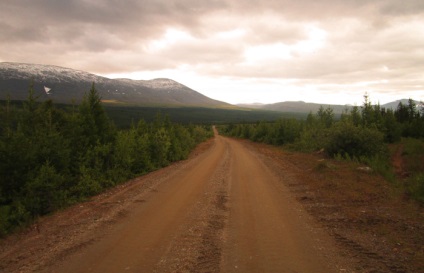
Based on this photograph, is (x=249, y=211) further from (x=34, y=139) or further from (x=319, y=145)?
(x=319, y=145)

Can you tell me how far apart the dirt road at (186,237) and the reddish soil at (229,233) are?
0.02 metres

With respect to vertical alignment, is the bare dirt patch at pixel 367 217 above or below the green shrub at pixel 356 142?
below

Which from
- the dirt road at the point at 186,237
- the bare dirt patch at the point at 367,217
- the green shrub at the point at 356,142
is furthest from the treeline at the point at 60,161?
the green shrub at the point at 356,142

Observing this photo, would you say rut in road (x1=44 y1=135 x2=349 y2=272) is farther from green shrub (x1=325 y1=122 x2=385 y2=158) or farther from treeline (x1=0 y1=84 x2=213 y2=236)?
green shrub (x1=325 y1=122 x2=385 y2=158)

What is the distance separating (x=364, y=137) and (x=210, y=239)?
18393 mm

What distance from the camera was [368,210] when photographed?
8.82 meters

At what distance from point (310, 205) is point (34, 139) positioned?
10807mm

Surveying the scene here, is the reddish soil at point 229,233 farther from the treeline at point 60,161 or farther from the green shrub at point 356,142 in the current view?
the green shrub at point 356,142

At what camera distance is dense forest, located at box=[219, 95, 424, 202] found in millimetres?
18472

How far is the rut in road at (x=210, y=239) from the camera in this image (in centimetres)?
534

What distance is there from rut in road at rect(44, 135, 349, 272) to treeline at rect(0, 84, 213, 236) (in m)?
3.14

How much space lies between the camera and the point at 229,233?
6996 mm

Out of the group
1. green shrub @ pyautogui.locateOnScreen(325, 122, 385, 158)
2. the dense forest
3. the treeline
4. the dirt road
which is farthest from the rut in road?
green shrub @ pyautogui.locateOnScreen(325, 122, 385, 158)

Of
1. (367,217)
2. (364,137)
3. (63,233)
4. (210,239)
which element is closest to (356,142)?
(364,137)
